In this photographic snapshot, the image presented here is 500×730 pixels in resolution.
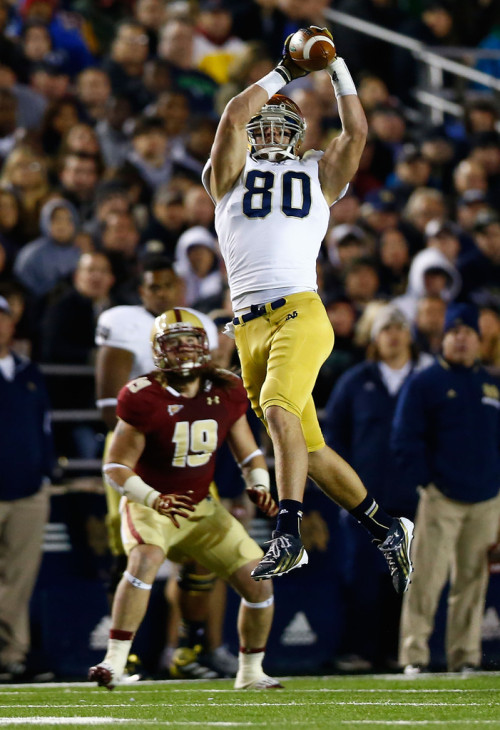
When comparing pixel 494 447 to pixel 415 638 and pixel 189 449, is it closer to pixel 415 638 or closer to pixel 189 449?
pixel 415 638

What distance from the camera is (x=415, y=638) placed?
8.84 metres

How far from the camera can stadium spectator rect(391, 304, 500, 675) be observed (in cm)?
891

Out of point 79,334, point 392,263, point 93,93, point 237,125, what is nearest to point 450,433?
point 79,334

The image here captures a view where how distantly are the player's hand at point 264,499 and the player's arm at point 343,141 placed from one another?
1.51 metres

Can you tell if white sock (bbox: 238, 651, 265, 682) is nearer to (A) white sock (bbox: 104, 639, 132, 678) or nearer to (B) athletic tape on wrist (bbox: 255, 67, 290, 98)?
(A) white sock (bbox: 104, 639, 132, 678)

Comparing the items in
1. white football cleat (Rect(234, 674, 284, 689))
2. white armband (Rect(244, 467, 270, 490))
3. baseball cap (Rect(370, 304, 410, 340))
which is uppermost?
baseball cap (Rect(370, 304, 410, 340))

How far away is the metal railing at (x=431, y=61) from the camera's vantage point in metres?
15.1

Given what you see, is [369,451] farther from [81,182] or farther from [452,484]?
[81,182]

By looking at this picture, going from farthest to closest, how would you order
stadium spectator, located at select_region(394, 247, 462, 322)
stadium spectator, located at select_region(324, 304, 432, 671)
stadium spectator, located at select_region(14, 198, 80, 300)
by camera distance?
stadium spectator, located at select_region(394, 247, 462, 322)
stadium spectator, located at select_region(14, 198, 80, 300)
stadium spectator, located at select_region(324, 304, 432, 671)

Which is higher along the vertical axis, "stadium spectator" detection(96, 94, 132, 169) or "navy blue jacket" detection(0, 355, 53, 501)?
"stadium spectator" detection(96, 94, 132, 169)

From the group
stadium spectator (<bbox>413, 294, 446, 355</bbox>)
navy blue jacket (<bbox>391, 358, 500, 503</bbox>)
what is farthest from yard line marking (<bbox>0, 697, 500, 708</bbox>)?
stadium spectator (<bbox>413, 294, 446, 355</bbox>)

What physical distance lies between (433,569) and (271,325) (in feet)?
10.1

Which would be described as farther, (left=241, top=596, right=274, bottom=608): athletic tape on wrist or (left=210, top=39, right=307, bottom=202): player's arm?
(left=241, top=596, right=274, bottom=608): athletic tape on wrist

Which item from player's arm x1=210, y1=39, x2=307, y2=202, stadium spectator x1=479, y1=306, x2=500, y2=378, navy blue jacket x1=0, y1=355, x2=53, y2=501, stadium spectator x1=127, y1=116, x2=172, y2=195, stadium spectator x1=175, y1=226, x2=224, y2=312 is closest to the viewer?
player's arm x1=210, y1=39, x2=307, y2=202
